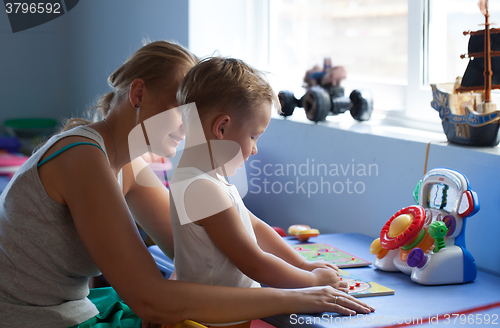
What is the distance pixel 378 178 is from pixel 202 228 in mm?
667

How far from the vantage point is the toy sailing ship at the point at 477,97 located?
3.61 feet

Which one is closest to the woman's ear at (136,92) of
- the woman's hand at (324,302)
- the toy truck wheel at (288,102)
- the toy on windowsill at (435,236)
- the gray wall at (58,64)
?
the woman's hand at (324,302)

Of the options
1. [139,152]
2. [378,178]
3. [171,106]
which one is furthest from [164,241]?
[378,178]

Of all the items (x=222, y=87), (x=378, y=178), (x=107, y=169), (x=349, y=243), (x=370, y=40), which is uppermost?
(x=370, y=40)

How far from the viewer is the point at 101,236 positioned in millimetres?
796

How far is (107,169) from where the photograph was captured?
0.83m

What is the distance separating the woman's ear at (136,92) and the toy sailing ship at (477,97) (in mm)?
682

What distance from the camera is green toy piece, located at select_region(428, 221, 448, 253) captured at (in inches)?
36.8

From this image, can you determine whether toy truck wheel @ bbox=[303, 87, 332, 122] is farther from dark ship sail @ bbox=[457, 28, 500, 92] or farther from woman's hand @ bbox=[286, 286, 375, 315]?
woman's hand @ bbox=[286, 286, 375, 315]

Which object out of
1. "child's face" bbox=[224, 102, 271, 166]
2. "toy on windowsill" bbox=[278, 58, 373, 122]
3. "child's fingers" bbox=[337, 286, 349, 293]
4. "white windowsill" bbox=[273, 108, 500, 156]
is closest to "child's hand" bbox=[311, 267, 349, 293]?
"child's fingers" bbox=[337, 286, 349, 293]

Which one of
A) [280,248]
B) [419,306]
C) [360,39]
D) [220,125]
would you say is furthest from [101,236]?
[360,39]

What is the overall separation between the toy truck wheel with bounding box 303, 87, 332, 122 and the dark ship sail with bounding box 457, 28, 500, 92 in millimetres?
476

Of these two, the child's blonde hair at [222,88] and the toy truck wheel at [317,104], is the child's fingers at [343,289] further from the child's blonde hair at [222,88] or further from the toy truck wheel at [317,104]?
the toy truck wheel at [317,104]

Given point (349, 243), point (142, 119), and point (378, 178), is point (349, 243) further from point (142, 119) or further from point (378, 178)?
point (142, 119)
